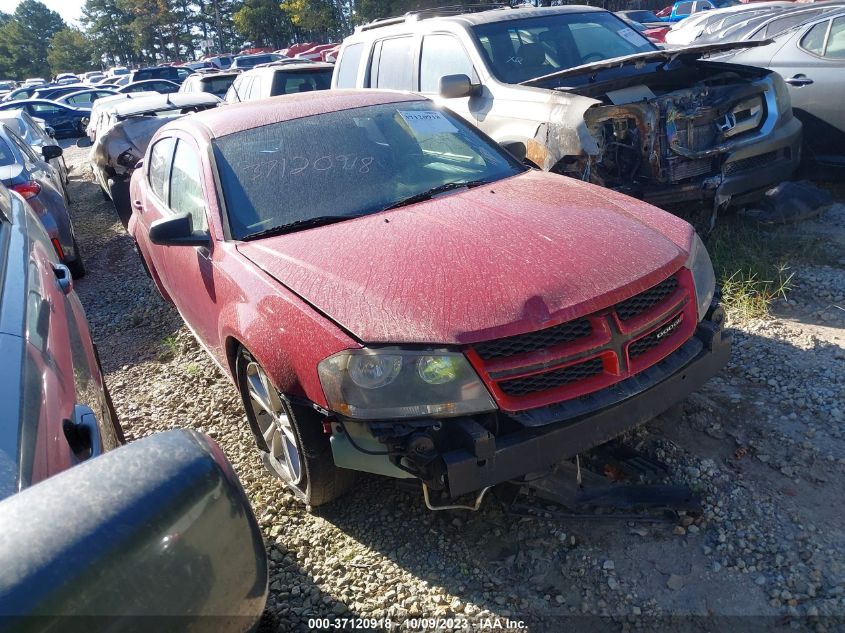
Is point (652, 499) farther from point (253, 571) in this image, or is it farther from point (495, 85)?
point (495, 85)

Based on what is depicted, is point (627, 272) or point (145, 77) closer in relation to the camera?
point (627, 272)

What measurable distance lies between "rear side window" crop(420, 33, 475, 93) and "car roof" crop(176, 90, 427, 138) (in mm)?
1976

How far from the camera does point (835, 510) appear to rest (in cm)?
266

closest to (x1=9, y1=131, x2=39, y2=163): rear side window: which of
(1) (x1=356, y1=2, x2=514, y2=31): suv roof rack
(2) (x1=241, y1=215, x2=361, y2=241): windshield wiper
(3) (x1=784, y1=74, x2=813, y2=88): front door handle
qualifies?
(1) (x1=356, y1=2, x2=514, y2=31): suv roof rack

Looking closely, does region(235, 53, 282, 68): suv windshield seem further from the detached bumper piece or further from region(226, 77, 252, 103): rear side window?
the detached bumper piece

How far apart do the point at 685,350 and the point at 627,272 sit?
47cm

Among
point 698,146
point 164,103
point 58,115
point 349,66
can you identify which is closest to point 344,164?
point 698,146

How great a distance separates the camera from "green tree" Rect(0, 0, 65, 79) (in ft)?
247

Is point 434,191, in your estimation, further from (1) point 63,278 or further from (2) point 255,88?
(2) point 255,88

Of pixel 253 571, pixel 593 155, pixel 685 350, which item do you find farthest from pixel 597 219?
pixel 253 571

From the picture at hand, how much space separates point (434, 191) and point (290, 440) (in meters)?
1.46

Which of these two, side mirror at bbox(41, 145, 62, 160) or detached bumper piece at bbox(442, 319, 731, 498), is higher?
side mirror at bbox(41, 145, 62, 160)

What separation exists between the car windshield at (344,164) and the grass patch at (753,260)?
1801mm

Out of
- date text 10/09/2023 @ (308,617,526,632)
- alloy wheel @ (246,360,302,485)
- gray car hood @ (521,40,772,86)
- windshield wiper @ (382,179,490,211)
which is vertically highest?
gray car hood @ (521,40,772,86)
